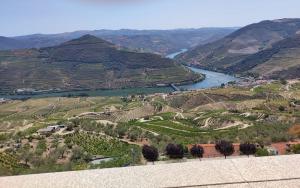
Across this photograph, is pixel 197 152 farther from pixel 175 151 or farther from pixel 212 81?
pixel 212 81

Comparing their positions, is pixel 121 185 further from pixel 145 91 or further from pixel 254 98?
pixel 145 91

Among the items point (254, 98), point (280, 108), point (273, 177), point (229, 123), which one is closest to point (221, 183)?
point (273, 177)

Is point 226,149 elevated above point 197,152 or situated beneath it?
elevated above

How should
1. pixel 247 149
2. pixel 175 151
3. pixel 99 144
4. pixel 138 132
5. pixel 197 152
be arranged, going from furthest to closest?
pixel 138 132 → pixel 99 144 → pixel 197 152 → pixel 175 151 → pixel 247 149

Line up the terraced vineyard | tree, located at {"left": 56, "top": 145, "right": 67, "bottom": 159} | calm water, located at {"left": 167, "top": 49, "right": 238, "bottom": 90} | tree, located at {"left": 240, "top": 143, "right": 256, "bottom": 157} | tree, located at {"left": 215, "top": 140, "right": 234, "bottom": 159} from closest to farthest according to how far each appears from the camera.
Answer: tree, located at {"left": 240, "top": 143, "right": 256, "bottom": 157}, tree, located at {"left": 215, "top": 140, "right": 234, "bottom": 159}, tree, located at {"left": 56, "top": 145, "right": 67, "bottom": 159}, the terraced vineyard, calm water, located at {"left": 167, "top": 49, "right": 238, "bottom": 90}

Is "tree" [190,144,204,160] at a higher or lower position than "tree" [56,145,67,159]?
higher

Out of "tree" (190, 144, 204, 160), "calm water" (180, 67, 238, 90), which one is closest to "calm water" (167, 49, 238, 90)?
"calm water" (180, 67, 238, 90)

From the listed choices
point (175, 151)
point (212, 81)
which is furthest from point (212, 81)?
point (175, 151)

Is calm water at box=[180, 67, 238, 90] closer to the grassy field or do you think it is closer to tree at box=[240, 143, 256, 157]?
the grassy field

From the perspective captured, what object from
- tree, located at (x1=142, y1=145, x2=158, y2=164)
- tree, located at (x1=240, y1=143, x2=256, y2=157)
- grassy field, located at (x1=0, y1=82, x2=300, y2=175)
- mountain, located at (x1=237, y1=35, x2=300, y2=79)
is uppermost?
tree, located at (x1=240, y1=143, x2=256, y2=157)
